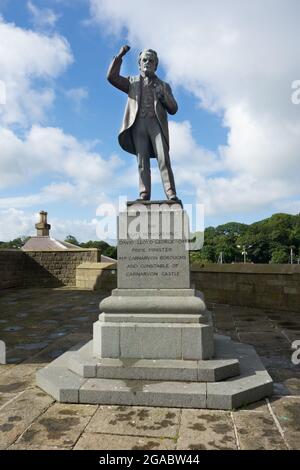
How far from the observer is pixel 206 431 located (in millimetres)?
3012

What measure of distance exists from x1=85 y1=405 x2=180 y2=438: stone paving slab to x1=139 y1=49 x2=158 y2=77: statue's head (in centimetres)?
409

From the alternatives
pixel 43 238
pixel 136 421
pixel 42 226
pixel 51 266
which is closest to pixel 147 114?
pixel 136 421

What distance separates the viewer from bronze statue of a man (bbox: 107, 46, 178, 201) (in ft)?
16.4

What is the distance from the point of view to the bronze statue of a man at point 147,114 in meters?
5.01

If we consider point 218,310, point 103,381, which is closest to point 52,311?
point 218,310

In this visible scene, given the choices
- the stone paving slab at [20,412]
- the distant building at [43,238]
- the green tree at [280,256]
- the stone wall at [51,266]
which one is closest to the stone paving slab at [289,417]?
the stone paving slab at [20,412]

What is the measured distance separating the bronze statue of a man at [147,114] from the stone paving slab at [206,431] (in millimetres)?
2690

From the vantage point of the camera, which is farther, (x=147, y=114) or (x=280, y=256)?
(x=280, y=256)

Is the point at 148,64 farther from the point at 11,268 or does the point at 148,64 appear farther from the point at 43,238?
the point at 43,238

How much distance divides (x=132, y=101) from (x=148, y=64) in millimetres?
518

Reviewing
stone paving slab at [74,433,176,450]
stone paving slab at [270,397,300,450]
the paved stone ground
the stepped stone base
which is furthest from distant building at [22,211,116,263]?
stone paving slab at [74,433,176,450]

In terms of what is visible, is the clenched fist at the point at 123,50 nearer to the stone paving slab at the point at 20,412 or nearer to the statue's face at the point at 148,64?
the statue's face at the point at 148,64

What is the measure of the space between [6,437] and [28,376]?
5.06ft
